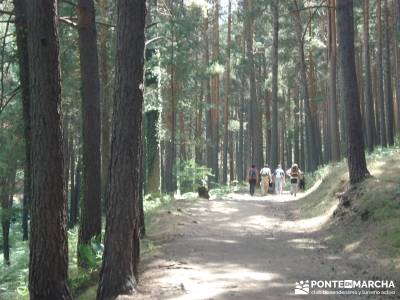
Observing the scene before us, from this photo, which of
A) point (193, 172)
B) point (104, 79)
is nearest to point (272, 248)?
point (104, 79)

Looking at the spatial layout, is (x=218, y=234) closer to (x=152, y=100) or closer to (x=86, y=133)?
(x=86, y=133)

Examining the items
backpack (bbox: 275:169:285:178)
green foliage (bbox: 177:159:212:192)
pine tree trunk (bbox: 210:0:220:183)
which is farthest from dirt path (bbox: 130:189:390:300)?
pine tree trunk (bbox: 210:0:220:183)

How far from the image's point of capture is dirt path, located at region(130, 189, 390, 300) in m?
7.59

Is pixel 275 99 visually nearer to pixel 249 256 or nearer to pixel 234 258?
pixel 249 256

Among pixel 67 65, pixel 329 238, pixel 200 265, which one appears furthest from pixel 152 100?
pixel 200 265

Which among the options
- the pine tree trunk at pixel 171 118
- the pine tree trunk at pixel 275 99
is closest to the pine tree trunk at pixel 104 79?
the pine tree trunk at pixel 171 118

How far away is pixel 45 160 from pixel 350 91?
945 cm

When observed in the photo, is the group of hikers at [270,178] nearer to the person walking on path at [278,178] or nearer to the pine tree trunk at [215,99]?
the person walking on path at [278,178]

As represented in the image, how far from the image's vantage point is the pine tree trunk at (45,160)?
7211mm

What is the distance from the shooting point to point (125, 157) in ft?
25.4

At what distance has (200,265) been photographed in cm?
920

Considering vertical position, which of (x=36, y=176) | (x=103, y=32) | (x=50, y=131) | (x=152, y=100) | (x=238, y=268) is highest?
(x=103, y=32)

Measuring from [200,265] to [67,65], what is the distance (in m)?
8.88

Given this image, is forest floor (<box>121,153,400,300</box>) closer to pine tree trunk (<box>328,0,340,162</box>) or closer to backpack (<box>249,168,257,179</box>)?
backpack (<box>249,168,257,179</box>)
